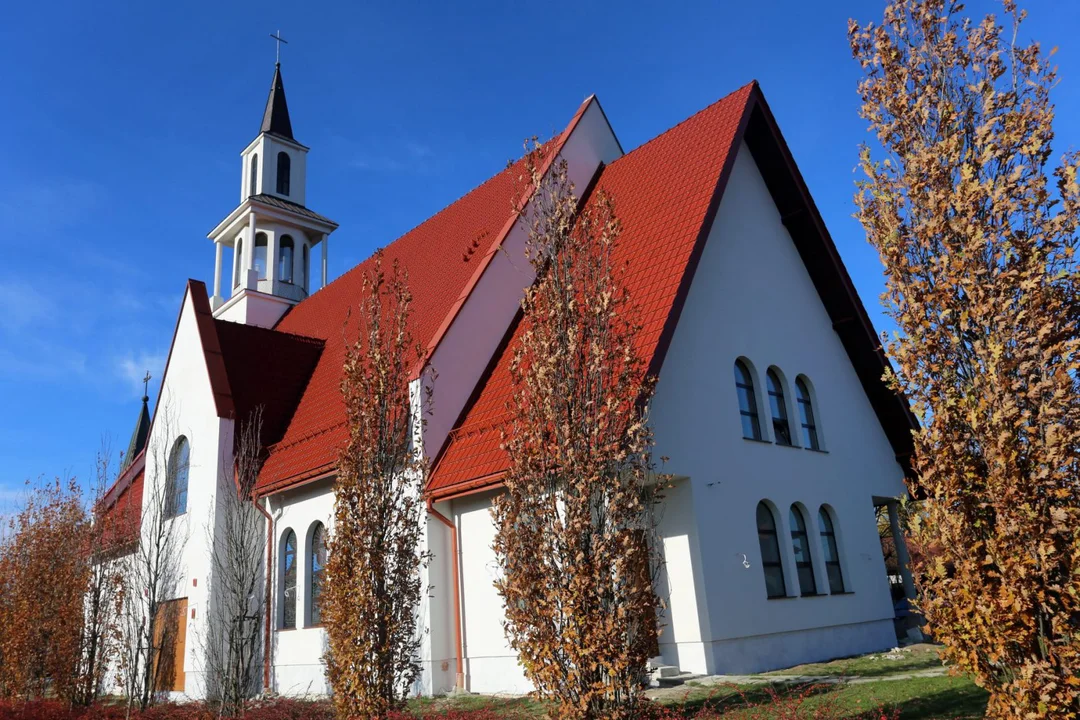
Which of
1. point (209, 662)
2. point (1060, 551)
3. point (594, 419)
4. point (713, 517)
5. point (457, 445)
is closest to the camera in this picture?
point (1060, 551)

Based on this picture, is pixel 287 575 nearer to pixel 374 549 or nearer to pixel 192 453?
pixel 192 453

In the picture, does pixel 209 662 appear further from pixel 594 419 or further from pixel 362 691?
pixel 594 419

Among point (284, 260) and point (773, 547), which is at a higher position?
point (284, 260)

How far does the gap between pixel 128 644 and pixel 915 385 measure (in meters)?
14.8

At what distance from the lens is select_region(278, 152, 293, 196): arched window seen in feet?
102

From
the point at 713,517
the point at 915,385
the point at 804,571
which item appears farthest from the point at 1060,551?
the point at 804,571

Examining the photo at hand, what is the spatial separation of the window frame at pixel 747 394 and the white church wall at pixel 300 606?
26.4ft

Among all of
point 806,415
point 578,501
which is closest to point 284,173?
point 806,415

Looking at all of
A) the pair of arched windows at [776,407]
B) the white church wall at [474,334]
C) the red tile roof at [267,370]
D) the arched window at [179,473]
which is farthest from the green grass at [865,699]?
the arched window at [179,473]

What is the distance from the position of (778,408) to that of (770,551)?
9.77ft

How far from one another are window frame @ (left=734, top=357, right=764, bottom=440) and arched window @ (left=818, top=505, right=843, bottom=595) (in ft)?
7.81

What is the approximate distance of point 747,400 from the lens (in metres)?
15.5

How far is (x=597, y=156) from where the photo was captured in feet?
63.1

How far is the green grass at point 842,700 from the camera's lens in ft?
28.8
